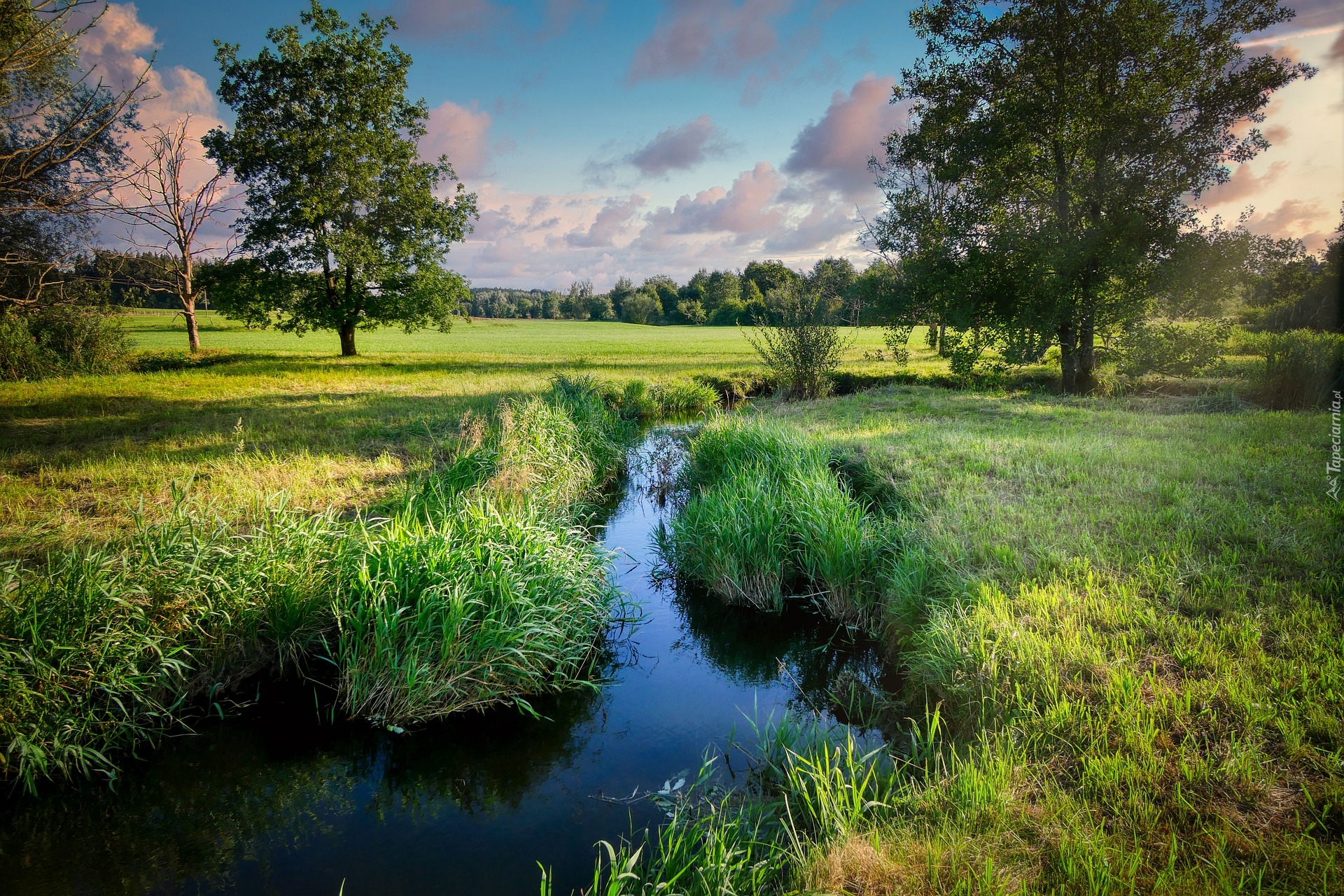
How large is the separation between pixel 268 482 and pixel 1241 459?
11.7 metres

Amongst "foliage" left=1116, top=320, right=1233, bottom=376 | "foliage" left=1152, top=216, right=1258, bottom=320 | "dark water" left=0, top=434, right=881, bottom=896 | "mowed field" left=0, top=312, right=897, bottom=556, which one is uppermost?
"foliage" left=1152, top=216, right=1258, bottom=320

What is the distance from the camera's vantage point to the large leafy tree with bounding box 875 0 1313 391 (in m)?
12.3

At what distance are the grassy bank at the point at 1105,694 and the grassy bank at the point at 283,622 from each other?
2.29 m

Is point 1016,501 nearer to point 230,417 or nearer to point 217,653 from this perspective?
point 217,653

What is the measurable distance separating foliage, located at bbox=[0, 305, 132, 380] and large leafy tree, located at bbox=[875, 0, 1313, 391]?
24.0 meters

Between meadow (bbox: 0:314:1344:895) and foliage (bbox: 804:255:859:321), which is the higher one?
foliage (bbox: 804:255:859:321)

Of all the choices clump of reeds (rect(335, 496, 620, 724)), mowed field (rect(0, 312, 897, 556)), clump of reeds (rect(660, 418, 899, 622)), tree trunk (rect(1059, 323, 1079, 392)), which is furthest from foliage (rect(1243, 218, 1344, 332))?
clump of reeds (rect(335, 496, 620, 724))

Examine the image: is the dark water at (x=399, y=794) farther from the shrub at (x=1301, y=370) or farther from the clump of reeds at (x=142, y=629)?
the shrub at (x=1301, y=370)

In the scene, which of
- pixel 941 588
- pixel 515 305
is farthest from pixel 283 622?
pixel 515 305

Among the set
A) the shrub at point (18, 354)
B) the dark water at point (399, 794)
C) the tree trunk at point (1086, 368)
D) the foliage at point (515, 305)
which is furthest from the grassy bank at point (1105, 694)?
the foliage at point (515, 305)

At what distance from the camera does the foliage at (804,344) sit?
16.0 metres

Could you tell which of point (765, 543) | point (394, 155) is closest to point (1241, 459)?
point (765, 543)

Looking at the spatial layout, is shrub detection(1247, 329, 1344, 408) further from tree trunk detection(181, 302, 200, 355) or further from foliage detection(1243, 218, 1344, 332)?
tree trunk detection(181, 302, 200, 355)

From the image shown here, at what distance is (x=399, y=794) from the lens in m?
3.96
